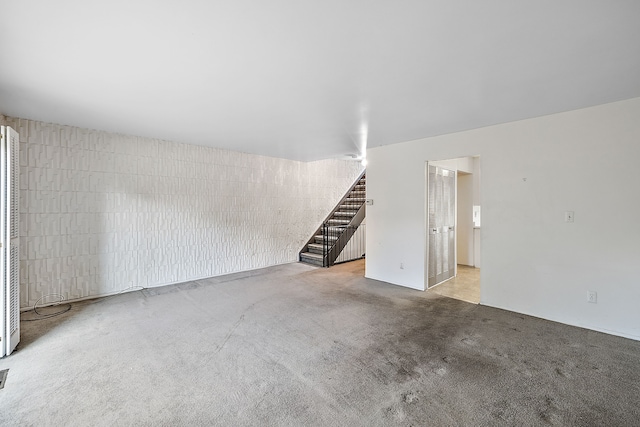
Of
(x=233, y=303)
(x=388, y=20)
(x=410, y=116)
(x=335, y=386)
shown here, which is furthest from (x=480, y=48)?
(x=233, y=303)

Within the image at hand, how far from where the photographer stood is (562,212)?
128 inches

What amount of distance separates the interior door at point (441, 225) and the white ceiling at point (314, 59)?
54.0 inches

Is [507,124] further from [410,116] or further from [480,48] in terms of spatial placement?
[480,48]

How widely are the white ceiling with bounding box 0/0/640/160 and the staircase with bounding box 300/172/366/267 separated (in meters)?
3.43

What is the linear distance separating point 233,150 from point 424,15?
461 centimetres

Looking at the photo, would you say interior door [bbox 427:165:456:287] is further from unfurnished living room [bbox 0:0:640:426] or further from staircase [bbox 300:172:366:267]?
staircase [bbox 300:172:366:267]

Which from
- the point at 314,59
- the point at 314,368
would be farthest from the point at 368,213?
the point at 314,59

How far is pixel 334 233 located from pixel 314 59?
16.4 feet

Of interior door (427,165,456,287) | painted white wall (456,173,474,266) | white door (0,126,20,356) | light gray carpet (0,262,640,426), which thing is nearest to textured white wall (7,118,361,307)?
light gray carpet (0,262,640,426)

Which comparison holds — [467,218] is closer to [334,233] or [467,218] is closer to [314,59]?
[334,233]

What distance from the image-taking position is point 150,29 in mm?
1744

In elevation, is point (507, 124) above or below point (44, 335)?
above

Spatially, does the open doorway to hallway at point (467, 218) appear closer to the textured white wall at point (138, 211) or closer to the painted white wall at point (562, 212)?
the painted white wall at point (562, 212)

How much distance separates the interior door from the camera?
4637 mm
